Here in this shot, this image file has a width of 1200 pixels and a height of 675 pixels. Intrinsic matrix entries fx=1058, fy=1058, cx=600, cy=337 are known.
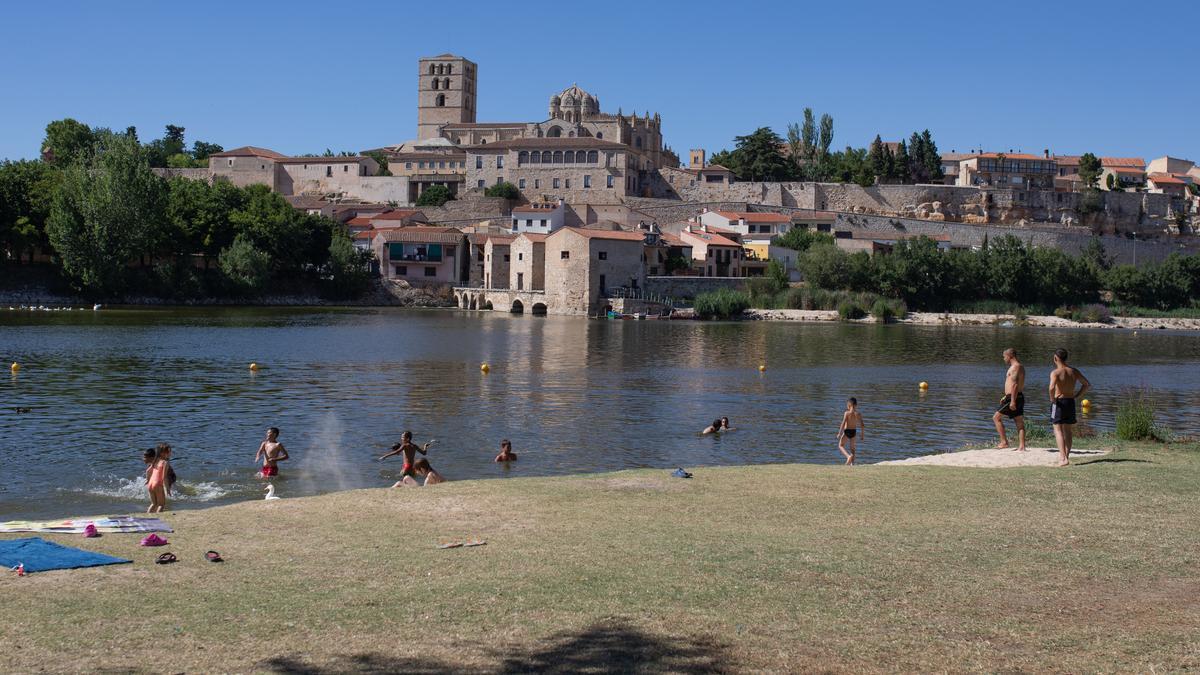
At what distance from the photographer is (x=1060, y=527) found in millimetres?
10242

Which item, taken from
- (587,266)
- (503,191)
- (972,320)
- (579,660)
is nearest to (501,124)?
(503,191)

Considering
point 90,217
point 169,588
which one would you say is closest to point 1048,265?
point 90,217

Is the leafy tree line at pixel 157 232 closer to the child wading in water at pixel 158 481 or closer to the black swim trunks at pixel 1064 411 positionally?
the child wading in water at pixel 158 481

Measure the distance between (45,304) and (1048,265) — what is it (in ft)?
238

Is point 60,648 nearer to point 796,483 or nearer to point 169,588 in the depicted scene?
point 169,588

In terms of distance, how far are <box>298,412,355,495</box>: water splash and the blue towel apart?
274 inches

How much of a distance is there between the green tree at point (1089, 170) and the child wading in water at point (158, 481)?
119 m

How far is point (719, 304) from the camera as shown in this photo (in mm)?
76375

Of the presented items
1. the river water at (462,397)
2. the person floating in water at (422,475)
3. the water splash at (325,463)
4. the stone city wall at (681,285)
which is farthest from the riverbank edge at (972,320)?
the person floating in water at (422,475)

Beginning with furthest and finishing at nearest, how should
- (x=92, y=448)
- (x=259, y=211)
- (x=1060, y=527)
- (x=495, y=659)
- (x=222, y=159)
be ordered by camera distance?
(x=222, y=159), (x=259, y=211), (x=92, y=448), (x=1060, y=527), (x=495, y=659)

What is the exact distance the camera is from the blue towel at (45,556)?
842 centimetres

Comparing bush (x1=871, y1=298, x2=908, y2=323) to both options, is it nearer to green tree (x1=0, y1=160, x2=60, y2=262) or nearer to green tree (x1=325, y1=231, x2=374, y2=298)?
green tree (x1=325, y1=231, x2=374, y2=298)

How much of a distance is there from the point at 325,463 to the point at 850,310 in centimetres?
6242

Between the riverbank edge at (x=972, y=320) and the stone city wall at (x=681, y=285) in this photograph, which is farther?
the stone city wall at (x=681, y=285)
